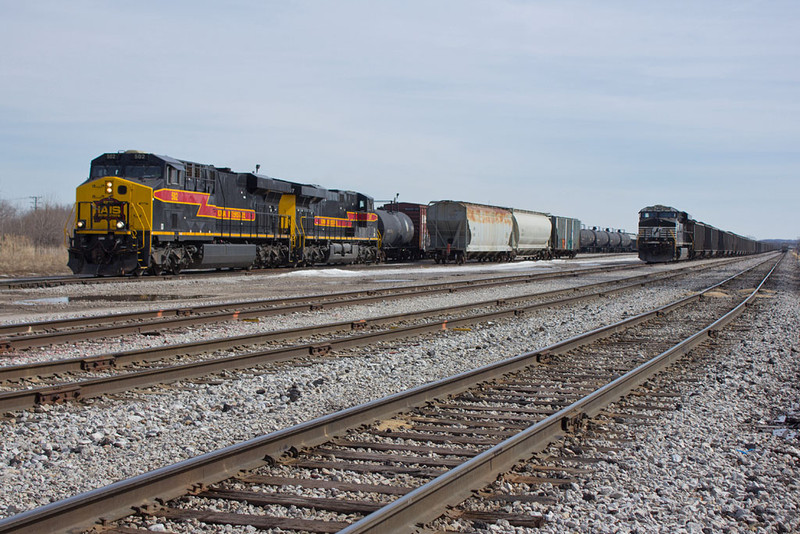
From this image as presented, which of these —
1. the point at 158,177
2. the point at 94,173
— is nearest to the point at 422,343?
the point at 158,177

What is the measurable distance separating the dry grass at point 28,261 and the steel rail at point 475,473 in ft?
74.8

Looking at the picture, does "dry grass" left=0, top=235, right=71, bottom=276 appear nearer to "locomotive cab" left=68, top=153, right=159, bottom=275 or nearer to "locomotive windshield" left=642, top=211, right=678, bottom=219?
"locomotive cab" left=68, top=153, right=159, bottom=275

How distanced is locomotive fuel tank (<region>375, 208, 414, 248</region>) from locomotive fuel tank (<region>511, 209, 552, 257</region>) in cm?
665

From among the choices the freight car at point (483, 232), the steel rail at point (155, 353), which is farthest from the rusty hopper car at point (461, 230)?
the steel rail at point (155, 353)

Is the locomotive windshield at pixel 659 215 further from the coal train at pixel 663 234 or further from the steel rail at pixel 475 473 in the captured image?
the steel rail at pixel 475 473

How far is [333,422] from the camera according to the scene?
506 cm

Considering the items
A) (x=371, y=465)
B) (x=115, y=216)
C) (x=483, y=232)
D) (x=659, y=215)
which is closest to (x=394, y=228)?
(x=483, y=232)

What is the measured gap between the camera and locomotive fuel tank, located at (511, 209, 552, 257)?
41.7m

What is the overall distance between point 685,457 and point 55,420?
4749mm

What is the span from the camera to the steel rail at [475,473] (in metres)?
3.35

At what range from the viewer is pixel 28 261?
2934 centimetres

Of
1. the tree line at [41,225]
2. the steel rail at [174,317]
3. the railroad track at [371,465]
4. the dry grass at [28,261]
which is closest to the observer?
the railroad track at [371,465]

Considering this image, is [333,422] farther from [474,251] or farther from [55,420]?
[474,251]

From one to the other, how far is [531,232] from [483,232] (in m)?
7.63
